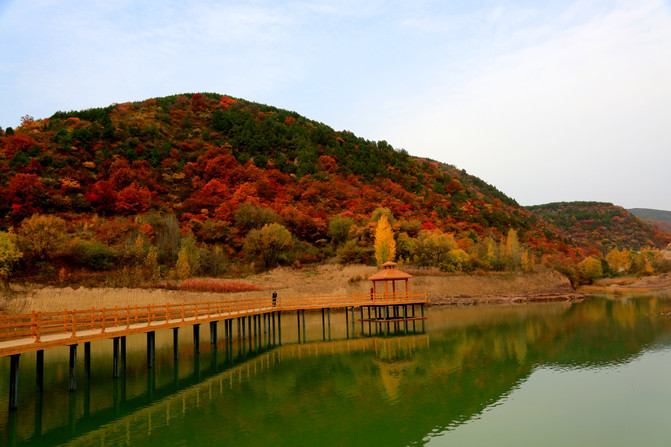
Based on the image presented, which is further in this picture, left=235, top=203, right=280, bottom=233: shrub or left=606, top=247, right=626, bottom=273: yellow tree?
left=606, top=247, right=626, bottom=273: yellow tree

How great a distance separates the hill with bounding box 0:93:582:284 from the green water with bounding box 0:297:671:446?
28.6m

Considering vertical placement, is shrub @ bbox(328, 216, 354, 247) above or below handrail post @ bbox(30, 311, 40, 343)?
above

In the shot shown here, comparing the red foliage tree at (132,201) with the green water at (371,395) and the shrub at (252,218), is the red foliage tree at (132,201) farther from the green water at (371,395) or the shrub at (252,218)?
the green water at (371,395)

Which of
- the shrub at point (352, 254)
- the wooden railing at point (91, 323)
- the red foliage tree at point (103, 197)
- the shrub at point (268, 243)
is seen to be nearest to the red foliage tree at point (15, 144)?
the red foliage tree at point (103, 197)

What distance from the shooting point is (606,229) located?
146 m

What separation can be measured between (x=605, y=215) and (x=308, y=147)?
381 ft

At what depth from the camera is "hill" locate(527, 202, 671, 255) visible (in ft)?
449

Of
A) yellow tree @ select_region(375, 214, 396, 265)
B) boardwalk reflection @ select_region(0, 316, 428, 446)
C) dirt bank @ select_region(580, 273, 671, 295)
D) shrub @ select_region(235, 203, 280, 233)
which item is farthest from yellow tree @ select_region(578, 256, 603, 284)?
boardwalk reflection @ select_region(0, 316, 428, 446)

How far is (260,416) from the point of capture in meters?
16.0

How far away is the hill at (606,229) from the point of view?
136750mm

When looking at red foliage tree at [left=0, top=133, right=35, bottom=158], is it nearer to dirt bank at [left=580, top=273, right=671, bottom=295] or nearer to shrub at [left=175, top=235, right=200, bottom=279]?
shrub at [left=175, top=235, right=200, bottom=279]

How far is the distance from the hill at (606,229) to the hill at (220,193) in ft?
112

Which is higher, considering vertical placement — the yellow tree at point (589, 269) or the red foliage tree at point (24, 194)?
the red foliage tree at point (24, 194)

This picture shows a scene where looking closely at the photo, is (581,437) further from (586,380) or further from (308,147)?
(308,147)
